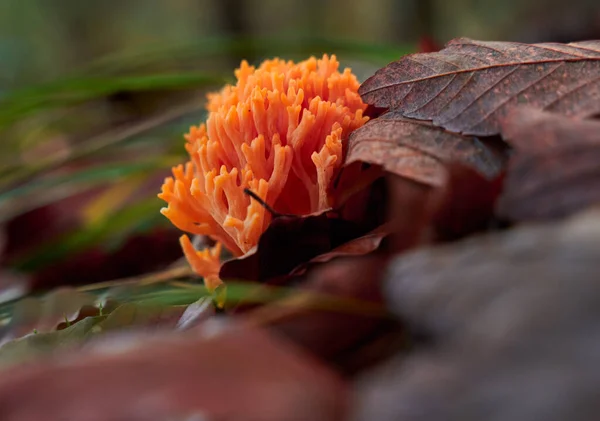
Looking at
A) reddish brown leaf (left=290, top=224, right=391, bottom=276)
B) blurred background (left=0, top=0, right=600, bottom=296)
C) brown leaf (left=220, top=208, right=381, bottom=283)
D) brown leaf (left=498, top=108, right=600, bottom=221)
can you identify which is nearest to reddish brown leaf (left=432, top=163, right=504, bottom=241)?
brown leaf (left=498, top=108, right=600, bottom=221)

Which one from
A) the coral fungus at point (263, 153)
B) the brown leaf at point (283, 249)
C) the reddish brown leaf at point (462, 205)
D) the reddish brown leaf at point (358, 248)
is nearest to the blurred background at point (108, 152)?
the coral fungus at point (263, 153)

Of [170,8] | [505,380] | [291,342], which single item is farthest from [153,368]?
[170,8]

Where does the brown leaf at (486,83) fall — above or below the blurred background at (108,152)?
above

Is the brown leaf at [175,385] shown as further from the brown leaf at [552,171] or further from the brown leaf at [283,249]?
the brown leaf at [283,249]

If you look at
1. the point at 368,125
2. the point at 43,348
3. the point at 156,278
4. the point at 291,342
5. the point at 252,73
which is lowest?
the point at 156,278

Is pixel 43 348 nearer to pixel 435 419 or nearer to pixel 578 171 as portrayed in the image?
pixel 435 419

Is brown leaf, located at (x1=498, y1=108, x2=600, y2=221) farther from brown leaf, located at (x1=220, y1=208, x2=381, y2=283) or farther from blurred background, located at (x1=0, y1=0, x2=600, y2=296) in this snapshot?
blurred background, located at (x1=0, y1=0, x2=600, y2=296)
